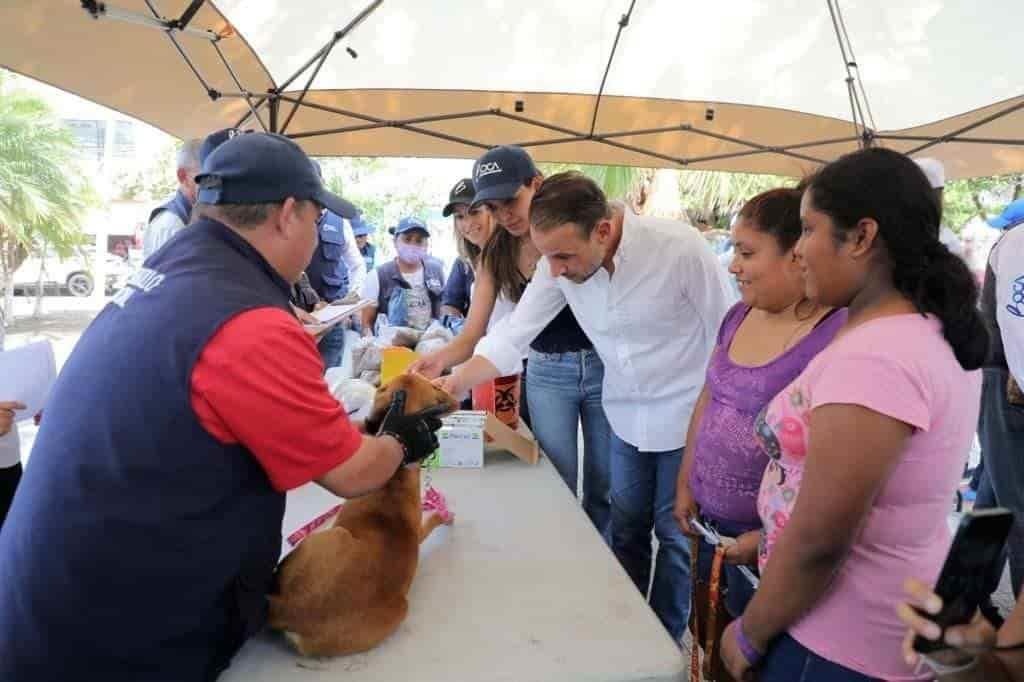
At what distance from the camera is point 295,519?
1968 mm

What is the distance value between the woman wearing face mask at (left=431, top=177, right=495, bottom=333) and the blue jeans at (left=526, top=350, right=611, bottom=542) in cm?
37

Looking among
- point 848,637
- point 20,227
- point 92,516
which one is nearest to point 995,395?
point 848,637

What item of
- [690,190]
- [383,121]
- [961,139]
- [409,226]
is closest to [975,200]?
[690,190]

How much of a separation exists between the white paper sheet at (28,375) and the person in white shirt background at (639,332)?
132 centimetres

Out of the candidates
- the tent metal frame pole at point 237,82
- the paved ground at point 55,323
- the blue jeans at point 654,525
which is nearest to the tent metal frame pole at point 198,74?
the tent metal frame pole at point 237,82

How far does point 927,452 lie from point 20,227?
10025 millimetres

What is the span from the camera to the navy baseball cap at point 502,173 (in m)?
2.58

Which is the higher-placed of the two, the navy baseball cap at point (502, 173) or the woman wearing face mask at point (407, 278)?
the navy baseball cap at point (502, 173)

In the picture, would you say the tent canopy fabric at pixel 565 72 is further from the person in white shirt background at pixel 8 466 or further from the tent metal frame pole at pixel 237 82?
the person in white shirt background at pixel 8 466

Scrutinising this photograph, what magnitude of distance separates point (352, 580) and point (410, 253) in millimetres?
4395

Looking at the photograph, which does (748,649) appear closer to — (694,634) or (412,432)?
(694,634)

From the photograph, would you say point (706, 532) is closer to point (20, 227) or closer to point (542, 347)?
point (542, 347)

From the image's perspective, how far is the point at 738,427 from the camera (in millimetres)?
1742

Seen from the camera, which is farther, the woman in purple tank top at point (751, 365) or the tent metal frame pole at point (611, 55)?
the tent metal frame pole at point (611, 55)
